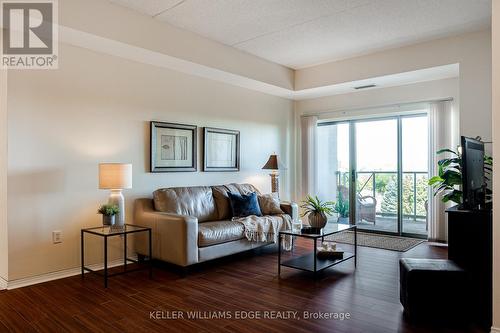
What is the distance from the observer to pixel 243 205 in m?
4.66

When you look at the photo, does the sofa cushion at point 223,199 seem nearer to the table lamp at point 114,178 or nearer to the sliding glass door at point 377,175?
the table lamp at point 114,178

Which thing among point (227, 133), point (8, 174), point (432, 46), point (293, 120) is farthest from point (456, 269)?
point (293, 120)

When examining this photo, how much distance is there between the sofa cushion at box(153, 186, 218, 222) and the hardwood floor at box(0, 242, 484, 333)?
681 mm

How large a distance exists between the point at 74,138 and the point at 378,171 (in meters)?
4.68

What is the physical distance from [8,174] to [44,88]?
90 centimetres

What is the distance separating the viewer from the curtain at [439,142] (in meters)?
5.02

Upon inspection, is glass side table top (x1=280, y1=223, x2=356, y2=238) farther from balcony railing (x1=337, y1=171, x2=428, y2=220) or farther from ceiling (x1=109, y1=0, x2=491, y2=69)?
ceiling (x1=109, y1=0, x2=491, y2=69)

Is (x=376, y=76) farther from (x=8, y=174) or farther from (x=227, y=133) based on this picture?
(x=8, y=174)

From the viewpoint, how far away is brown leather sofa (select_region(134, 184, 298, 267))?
3.61m

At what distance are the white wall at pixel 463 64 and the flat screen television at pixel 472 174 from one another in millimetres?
1202

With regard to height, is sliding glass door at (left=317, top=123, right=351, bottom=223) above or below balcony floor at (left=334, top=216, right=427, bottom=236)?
above

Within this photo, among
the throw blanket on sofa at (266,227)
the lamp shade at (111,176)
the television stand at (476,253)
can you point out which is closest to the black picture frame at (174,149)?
the lamp shade at (111,176)

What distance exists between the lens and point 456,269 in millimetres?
2617

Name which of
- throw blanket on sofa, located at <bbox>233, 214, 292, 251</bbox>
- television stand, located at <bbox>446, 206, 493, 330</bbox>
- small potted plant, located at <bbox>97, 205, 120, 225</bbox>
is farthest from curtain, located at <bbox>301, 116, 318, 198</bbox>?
small potted plant, located at <bbox>97, 205, 120, 225</bbox>
